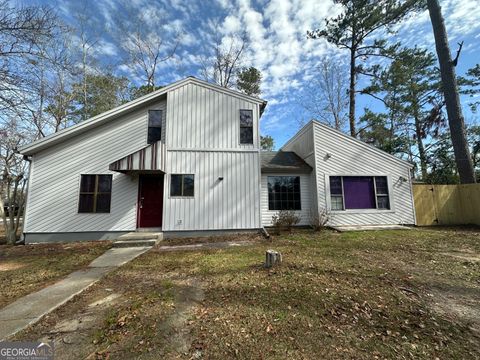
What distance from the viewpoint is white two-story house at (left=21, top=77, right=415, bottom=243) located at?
8.91 metres

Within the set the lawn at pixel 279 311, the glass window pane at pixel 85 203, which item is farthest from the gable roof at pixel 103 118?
the lawn at pixel 279 311

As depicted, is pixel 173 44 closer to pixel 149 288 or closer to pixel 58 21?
pixel 58 21

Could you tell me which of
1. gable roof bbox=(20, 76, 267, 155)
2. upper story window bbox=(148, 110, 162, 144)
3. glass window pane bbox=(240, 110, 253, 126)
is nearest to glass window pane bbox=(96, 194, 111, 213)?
gable roof bbox=(20, 76, 267, 155)

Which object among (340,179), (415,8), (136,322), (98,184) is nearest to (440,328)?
(136,322)

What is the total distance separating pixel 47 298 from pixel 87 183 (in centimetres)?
659

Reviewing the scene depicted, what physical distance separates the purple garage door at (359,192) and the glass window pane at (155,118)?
9.43 metres

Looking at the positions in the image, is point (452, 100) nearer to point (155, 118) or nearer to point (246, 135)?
point (246, 135)

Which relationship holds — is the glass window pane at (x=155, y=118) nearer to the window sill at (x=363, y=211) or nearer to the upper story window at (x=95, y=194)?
the upper story window at (x=95, y=194)

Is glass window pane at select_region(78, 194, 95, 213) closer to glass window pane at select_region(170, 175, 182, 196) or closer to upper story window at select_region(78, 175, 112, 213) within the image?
upper story window at select_region(78, 175, 112, 213)

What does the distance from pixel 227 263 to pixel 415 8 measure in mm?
20591

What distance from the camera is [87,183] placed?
924cm

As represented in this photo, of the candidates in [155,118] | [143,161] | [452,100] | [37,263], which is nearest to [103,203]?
[143,161]

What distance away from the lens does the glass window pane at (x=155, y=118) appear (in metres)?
9.98

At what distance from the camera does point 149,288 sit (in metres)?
4.14
